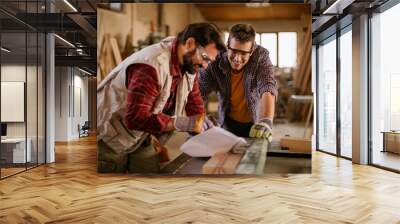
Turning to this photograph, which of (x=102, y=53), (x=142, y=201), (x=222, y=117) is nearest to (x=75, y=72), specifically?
(x=102, y=53)

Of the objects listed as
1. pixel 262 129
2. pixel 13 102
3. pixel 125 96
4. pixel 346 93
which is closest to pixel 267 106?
pixel 262 129

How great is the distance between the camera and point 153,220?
3797mm

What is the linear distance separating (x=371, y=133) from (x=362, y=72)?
3.82ft

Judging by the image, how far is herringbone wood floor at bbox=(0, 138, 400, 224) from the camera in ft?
12.8

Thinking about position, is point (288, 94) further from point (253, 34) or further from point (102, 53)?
point (102, 53)

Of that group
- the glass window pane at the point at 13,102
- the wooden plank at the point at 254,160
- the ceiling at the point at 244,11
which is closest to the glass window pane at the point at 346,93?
the ceiling at the point at 244,11

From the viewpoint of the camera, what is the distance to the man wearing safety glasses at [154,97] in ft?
18.6

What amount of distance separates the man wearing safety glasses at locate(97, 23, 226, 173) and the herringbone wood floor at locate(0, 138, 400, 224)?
54 centimetres

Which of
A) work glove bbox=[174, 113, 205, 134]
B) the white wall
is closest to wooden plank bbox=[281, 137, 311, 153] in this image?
work glove bbox=[174, 113, 205, 134]

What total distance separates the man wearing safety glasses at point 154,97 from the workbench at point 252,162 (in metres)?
0.27

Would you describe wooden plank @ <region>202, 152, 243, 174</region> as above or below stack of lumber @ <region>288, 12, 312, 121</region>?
below

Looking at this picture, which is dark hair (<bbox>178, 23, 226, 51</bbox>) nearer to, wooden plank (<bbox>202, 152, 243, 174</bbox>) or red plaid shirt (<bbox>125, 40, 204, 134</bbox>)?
red plaid shirt (<bbox>125, 40, 204, 134</bbox>)

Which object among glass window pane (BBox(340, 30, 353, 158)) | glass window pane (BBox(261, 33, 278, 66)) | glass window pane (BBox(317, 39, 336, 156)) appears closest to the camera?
glass window pane (BBox(261, 33, 278, 66))

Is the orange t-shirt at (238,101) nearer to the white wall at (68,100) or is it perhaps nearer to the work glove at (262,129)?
the work glove at (262,129)
